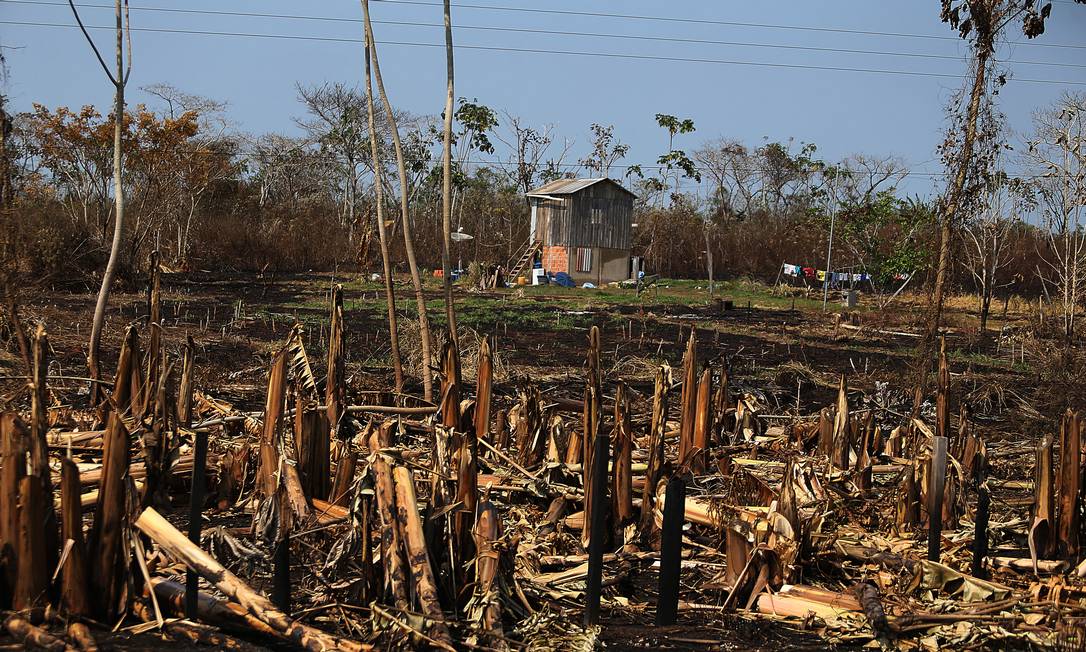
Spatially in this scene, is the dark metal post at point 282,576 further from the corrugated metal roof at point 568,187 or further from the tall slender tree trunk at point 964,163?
A: the corrugated metal roof at point 568,187

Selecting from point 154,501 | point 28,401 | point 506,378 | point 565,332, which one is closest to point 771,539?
point 154,501

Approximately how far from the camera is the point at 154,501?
14.5 feet

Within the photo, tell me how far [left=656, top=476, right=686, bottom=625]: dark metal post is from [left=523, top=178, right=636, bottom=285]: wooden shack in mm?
28655

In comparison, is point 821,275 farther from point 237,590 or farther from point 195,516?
point 237,590

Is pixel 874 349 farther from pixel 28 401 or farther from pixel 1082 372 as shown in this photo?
pixel 28 401

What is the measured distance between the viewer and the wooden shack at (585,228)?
32.8m

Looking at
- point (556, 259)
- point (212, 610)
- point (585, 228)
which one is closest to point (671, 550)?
point (212, 610)

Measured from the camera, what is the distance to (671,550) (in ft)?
11.9

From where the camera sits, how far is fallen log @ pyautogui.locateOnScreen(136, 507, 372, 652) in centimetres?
330

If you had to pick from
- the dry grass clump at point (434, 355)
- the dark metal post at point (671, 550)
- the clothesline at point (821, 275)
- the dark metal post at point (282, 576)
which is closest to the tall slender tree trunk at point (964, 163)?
the dry grass clump at point (434, 355)

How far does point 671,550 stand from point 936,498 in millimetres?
1550

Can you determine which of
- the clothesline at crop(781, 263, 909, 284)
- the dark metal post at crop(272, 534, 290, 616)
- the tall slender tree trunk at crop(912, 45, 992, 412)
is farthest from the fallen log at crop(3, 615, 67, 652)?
the clothesline at crop(781, 263, 909, 284)

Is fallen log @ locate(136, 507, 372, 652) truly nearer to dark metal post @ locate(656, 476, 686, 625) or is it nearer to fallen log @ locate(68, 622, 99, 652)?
fallen log @ locate(68, 622, 99, 652)

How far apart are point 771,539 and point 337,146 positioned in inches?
1688
